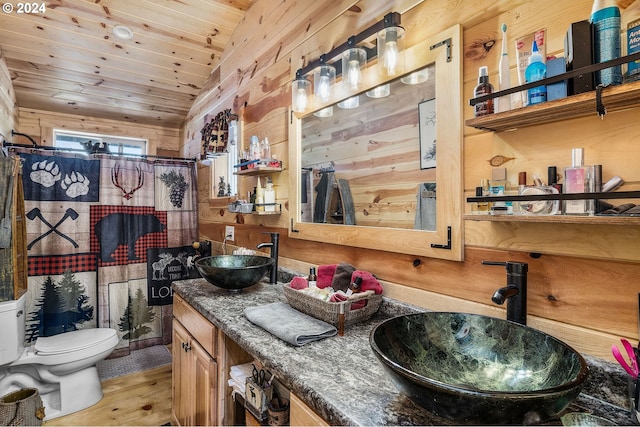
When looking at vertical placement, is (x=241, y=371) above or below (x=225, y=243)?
below

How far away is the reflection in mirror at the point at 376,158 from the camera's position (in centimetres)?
122

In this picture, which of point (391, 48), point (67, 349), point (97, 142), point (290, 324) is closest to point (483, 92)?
point (391, 48)

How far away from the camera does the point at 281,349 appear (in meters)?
1.00

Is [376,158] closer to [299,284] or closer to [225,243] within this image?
[299,284]

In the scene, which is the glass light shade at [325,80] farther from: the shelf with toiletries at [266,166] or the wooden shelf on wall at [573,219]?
the wooden shelf on wall at [573,219]

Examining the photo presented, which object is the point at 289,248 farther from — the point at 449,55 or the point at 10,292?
the point at 10,292

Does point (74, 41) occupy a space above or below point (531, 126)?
above

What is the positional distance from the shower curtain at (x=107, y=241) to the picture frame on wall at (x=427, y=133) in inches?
97.9

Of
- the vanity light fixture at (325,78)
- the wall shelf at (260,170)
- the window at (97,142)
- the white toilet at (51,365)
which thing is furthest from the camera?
the window at (97,142)

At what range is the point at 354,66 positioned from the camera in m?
1.41

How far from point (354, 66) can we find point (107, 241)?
2.55 m

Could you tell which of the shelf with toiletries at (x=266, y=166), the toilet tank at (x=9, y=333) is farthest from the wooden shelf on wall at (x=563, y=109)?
the toilet tank at (x=9, y=333)

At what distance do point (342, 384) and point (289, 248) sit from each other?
1.20 meters

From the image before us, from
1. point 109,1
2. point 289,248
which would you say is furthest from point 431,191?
point 109,1
